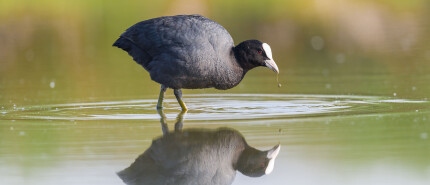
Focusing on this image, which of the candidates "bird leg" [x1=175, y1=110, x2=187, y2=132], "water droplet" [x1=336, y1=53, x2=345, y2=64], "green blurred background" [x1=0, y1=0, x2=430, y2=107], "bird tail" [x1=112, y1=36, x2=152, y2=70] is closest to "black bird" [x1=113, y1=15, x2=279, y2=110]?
"bird tail" [x1=112, y1=36, x2=152, y2=70]

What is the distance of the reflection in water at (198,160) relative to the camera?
18.0 ft

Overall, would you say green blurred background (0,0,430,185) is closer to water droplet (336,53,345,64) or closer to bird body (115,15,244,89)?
water droplet (336,53,345,64)

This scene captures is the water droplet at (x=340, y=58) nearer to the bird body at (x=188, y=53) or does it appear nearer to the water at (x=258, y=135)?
the water at (x=258, y=135)

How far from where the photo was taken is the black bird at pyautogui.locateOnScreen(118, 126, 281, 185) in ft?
17.9

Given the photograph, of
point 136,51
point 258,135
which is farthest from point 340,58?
point 258,135

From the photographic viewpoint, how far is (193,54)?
8703 mm

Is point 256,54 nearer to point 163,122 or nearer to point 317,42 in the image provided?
point 163,122

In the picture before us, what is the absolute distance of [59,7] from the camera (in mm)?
29938

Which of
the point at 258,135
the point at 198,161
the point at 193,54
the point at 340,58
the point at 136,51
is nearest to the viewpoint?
the point at 198,161

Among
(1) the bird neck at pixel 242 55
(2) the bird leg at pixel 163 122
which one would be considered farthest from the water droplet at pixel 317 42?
(2) the bird leg at pixel 163 122

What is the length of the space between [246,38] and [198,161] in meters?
12.7

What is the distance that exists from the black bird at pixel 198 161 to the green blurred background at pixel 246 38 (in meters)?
3.52

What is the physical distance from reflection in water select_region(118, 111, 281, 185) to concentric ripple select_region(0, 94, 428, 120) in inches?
51.8

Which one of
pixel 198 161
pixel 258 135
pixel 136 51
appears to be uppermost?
pixel 136 51
